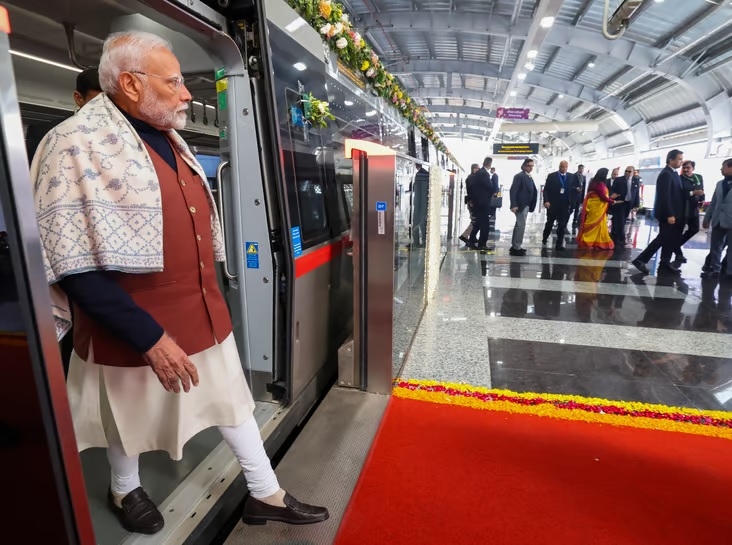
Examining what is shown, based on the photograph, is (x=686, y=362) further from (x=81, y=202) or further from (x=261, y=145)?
(x=81, y=202)

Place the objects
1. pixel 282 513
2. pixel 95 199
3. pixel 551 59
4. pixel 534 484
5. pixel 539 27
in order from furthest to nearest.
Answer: pixel 551 59 < pixel 539 27 < pixel 534 484 < pixel 282 513 < pixel 95 199

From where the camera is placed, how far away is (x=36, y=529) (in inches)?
32.8

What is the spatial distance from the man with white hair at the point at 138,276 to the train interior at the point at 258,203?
39 cm

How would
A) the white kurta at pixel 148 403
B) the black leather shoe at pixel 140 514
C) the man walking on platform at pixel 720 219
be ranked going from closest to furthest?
the white kurta at pixel 148 403
the black leather shoe at pixel 140 514
the man walking on platform at pixel 720 219

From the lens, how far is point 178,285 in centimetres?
126

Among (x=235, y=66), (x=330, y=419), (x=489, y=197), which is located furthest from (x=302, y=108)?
(x=489, y=197)

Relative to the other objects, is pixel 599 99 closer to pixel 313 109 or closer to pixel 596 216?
pixel 596 216

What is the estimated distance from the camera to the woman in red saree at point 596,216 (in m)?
7.76

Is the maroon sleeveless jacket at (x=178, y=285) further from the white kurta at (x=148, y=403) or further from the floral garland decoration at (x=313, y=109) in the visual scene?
the floral garland decoration at (x=313, y=109)

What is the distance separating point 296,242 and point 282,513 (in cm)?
120

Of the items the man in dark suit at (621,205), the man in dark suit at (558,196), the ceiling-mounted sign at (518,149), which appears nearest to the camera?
the man in dark suit at (558,196)

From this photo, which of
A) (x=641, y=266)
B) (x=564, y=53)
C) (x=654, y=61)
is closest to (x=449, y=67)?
(x=564, y=53)

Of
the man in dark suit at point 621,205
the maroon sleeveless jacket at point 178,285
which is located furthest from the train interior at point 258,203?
the man in dark suit at point 621,205

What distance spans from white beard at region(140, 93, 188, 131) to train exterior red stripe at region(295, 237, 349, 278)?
0.97m
